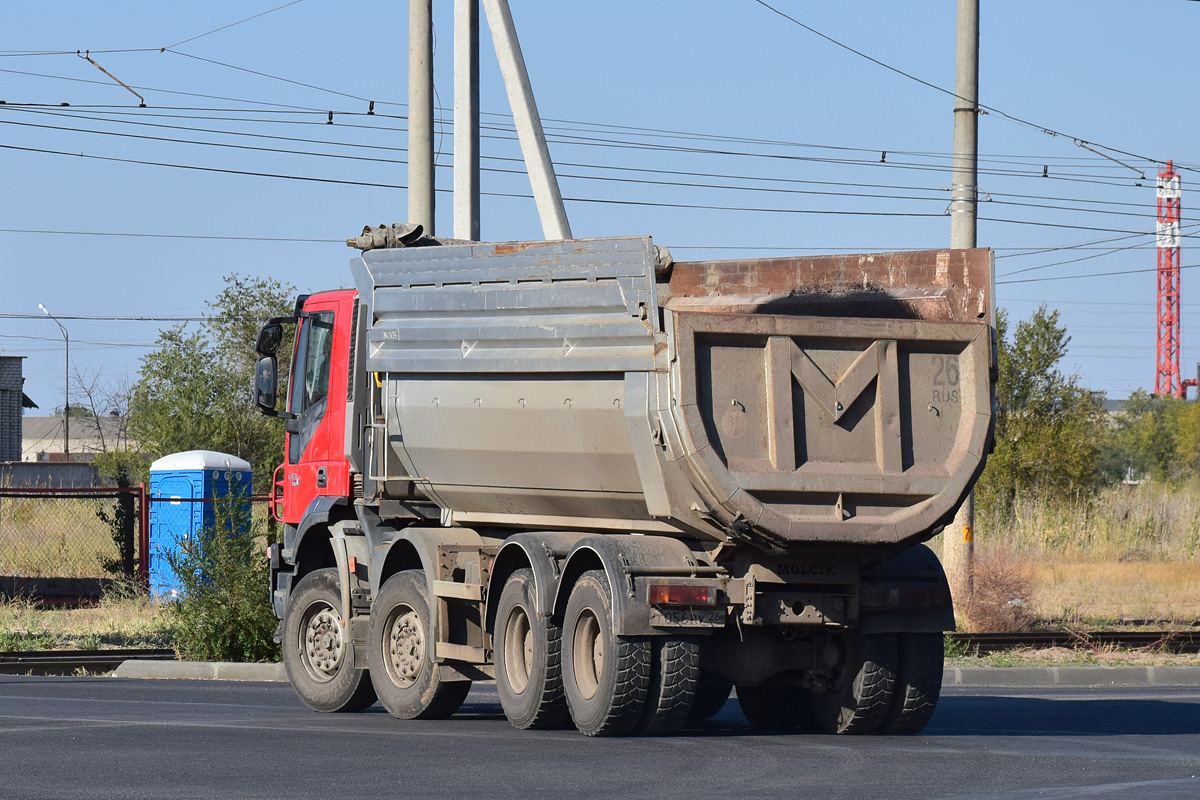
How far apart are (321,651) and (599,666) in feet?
11.7

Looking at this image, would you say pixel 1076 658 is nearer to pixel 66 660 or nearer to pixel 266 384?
pixel 266 384

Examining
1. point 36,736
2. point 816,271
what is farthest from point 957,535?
point 36,736

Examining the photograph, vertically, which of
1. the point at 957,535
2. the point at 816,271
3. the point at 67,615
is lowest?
the point at 67,615

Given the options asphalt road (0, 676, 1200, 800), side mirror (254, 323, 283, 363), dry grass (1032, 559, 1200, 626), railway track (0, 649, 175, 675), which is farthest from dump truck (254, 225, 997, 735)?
dry grass (1032, 559, 1200, 626)

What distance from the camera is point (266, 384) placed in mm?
12359

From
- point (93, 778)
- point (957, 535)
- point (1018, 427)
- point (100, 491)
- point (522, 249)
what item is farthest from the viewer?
point (1018, 427)

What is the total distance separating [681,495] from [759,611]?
2.84 feet

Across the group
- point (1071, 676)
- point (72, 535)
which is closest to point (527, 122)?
point (1071, 676)

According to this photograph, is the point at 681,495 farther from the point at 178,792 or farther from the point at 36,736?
the point at 36,736

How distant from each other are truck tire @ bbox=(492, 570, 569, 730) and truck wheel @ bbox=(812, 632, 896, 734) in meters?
1.73

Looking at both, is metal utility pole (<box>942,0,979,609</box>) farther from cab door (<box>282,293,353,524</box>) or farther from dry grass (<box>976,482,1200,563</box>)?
cab door (<box>282,293,353,524</box>)

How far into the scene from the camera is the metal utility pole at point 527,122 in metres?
15.7

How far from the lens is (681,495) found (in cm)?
869

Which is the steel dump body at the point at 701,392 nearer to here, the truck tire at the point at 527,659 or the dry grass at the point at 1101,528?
the truck tire at the point at 527,659
